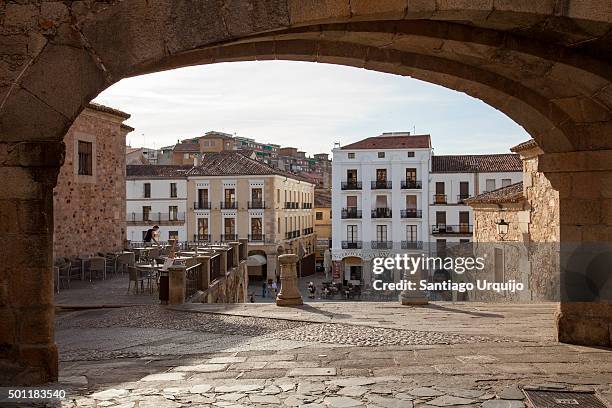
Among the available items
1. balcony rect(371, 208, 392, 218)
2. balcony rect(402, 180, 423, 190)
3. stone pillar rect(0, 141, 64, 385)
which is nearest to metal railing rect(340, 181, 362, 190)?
balcony rect(371, 208, 392, 218)

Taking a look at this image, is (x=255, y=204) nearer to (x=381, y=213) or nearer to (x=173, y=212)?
(x=173, y=212)

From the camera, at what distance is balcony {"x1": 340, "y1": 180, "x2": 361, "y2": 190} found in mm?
38750

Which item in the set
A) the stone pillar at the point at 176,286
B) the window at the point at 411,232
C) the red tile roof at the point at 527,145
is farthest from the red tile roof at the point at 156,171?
the stone pillar at the point at 176,286

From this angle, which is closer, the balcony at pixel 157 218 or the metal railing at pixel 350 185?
the metal railing at pixel 350 185

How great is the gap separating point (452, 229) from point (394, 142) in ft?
21.9

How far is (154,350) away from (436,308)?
179 inches

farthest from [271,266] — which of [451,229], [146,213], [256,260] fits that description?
[451,229]

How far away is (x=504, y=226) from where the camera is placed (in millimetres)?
13469

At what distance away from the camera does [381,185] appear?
1519 inches

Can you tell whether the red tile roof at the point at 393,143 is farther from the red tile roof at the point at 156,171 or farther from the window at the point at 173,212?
the window at the point at 173,212

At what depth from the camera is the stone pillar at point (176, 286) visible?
9.86m

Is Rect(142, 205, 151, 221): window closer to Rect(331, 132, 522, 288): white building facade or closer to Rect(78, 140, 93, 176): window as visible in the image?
Rect(331, 132, 522, 288): white building facade

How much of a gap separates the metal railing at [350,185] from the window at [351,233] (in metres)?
2.45

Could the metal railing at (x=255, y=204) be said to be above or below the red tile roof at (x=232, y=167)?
below
